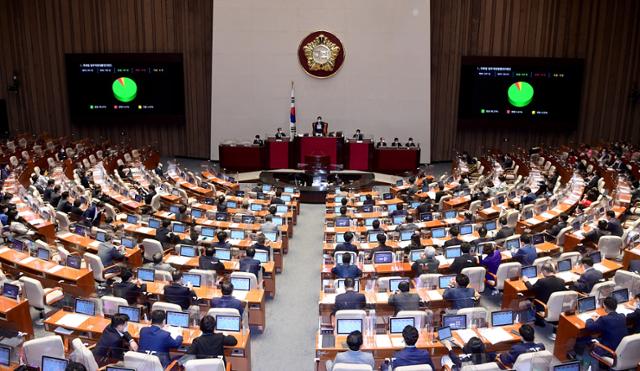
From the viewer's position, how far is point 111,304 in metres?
8.18

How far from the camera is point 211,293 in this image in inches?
360

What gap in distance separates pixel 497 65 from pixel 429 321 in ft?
63.3

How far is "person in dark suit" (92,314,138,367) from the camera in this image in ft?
23.5

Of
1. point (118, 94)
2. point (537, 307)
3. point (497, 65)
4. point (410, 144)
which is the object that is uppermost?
point (497, 65)

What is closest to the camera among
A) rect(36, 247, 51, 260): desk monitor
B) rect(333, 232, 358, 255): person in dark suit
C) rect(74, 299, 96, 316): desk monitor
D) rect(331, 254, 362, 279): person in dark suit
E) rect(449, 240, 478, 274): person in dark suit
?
rect(74, 299, 96, 316): desk monitor

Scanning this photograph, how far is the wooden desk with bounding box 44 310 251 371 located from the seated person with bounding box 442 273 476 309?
317 cm

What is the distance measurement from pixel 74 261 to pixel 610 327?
8770mm

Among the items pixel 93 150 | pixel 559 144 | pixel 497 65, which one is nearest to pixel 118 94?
pixel 93 150

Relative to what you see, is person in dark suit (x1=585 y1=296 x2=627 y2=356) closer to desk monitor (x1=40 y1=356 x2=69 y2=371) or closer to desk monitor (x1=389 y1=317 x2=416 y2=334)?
desk monitor (x1=389 y1=317 x2=416 y2=334)

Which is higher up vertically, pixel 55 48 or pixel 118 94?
pixel 55 48

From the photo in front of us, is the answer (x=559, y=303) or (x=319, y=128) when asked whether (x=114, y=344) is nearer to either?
(x=559, y=303)

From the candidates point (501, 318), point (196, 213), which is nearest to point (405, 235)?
point (501, 318)

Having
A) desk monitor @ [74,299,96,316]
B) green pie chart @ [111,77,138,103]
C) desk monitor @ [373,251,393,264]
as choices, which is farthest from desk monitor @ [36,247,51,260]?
green pie chart @ [111,77,138,103]

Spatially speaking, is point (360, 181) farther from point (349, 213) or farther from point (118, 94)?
point (118, 94)
